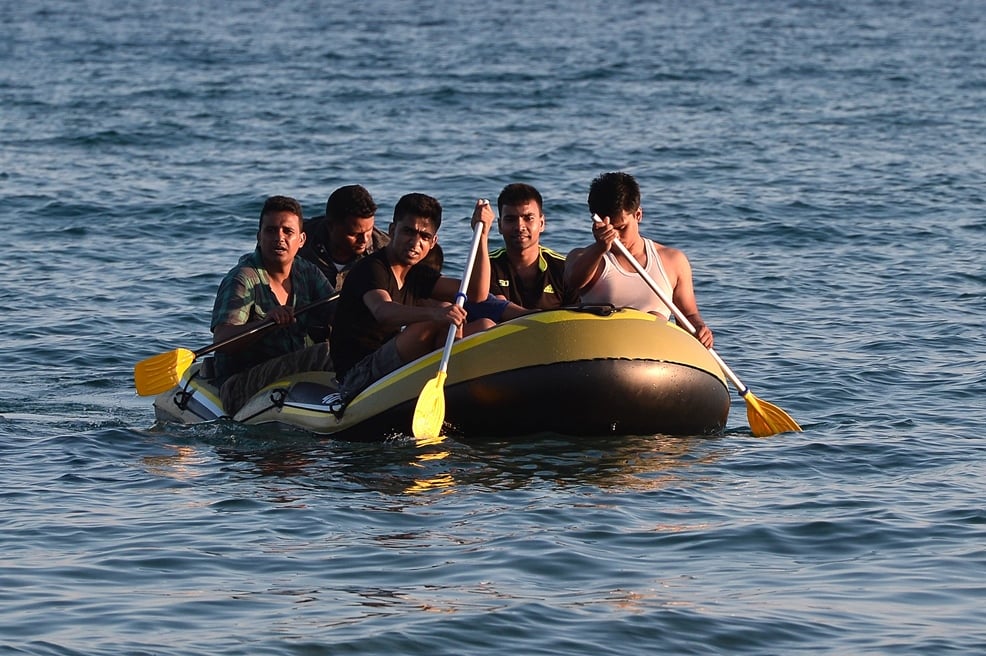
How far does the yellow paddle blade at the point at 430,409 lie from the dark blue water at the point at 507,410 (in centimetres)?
20

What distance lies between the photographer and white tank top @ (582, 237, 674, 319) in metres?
8.66

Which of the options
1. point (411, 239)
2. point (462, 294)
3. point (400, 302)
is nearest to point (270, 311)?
point (400, 302)

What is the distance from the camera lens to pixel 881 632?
5953mm

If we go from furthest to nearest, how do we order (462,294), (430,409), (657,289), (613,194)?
(657,289) < (613,194) < (462,294) < (430,409)

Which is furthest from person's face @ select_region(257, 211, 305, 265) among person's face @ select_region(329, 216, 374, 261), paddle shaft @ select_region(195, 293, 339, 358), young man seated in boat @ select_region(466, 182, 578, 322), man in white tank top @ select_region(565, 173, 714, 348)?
man in white tank top @ select_region(565, 173, 714, 348)

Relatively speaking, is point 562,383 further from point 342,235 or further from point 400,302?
point 342,235

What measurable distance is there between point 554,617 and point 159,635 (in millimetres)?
1374

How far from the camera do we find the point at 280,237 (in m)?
8.98

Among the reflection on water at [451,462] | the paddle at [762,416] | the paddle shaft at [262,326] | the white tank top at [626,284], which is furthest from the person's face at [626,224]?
the paddle shaft at [262,326]

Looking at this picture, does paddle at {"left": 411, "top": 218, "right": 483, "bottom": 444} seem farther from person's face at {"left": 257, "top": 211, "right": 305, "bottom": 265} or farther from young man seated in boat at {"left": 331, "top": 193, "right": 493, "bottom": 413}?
person's face at {"left": 257, "top": 211, "right": 305, "bottom": 265}

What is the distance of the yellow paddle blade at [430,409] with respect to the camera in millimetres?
8086

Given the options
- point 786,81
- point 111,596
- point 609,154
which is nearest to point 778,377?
point 111,596

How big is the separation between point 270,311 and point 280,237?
1.29 ft

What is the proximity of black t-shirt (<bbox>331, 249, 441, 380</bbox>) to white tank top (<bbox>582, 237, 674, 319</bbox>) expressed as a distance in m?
0.82
